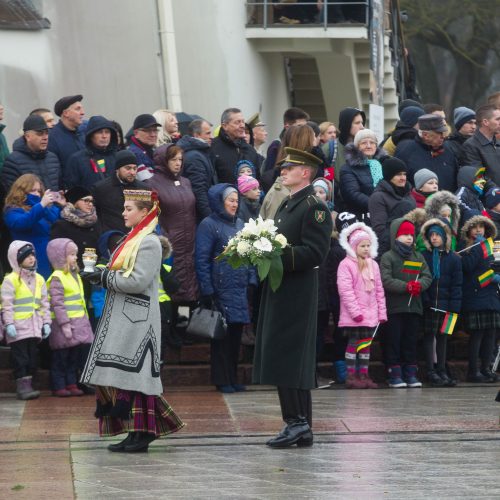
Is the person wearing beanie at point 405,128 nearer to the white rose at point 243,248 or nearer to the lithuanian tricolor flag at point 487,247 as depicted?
the lithuanian tricolor flag at point 487,247

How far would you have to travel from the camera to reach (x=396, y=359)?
557 inches

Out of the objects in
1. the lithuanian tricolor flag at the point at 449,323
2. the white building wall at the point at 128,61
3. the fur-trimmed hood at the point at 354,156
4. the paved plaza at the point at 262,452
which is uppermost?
the white building wall at the point at 128,61

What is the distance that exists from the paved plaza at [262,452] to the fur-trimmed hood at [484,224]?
182 cm

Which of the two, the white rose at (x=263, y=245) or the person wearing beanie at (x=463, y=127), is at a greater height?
the person wearing beanie at (x=463, y=127)

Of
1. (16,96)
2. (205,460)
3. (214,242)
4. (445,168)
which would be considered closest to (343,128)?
(445,168)

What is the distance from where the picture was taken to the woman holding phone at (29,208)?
524 inches

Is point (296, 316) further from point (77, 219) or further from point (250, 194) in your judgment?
point (250, 194)

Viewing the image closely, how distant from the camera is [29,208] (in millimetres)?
13414

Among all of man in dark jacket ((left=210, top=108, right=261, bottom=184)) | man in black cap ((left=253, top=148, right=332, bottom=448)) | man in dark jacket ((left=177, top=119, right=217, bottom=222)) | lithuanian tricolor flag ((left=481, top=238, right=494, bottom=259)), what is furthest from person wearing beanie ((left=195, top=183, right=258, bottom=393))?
man in black cap ((left=253, top=148, right=332, bottom=448))

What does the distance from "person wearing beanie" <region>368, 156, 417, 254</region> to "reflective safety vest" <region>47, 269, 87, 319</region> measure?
10.0 feet

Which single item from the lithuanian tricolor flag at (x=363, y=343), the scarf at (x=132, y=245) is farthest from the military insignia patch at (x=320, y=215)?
the lithuanian tricolor flag at (x=363, y=343)

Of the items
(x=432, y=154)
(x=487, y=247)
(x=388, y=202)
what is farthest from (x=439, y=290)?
(x=432, y=154)

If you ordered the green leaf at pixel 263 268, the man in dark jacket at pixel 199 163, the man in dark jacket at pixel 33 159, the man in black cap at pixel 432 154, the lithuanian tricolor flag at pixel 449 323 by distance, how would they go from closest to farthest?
the green leaf at pixel 263 268 → the man in dark jacket at pixel 33 159 → the lithuanian tricolor flag at pixel 449 323 → the man in dark jacket at pixel 199 163 → the man in black cap at pixel 432 154

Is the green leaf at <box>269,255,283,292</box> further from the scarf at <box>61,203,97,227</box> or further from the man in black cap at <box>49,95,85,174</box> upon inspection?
the man in black cap at <box>49,95,85,174</box>
